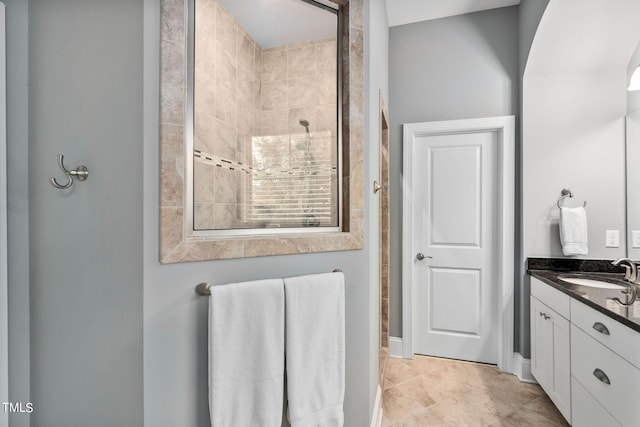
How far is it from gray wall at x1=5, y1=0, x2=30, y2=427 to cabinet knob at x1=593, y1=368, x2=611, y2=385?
230cm

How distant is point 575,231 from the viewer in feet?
7.34

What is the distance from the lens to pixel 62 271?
1046 mm

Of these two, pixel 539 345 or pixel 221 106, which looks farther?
pixel 539 345

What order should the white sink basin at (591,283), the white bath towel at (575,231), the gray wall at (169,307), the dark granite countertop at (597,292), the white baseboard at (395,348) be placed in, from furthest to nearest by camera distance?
the white baseboard at (395,348) < the white bath towel at (575,231) < the white sink basin at (591,283) < the dark granite countertop at (597,292) < the gray wall at (169,307)

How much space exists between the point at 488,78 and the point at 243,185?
2324 mm

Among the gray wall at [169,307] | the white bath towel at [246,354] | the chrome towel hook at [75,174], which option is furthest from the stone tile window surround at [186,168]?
the chrome towel hook at [75,174]

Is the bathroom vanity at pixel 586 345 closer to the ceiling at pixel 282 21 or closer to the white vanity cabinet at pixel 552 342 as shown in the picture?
the white vanity cabinet at pixel 552 342

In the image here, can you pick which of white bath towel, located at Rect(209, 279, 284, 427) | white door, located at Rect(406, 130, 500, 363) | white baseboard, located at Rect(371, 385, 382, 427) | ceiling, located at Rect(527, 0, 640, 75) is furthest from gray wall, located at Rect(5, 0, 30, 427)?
ceiling, located at Rect(527, 0, 640, 75)

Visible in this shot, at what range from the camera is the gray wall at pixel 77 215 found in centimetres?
97

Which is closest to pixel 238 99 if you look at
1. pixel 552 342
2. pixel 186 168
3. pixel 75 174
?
pixel 186 168

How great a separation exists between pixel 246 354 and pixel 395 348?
2.02 metres

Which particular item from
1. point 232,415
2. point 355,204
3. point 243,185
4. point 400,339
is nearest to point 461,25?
point 355,204

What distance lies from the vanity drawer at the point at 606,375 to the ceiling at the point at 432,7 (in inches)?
94.9

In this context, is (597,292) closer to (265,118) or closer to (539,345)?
(539,345)
